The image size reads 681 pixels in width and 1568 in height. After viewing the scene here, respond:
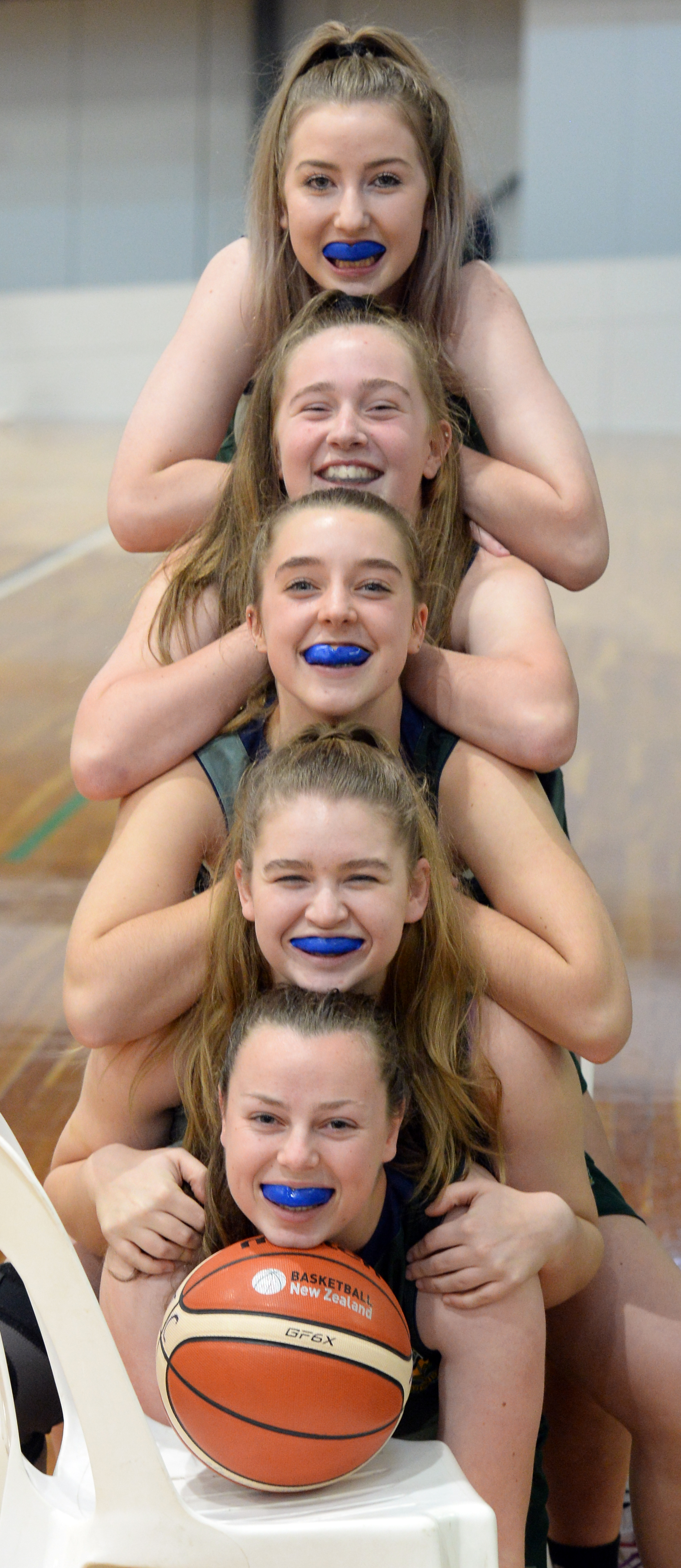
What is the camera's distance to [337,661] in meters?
1.49

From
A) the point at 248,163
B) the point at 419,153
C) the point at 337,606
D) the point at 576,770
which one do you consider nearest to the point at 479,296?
the point at 419,153

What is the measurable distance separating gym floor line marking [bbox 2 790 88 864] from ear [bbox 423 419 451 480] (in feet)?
9.35

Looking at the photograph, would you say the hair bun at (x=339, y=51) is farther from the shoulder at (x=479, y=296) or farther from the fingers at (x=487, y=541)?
the fingers at (x=487, y=541)

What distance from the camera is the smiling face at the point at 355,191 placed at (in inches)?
68.7

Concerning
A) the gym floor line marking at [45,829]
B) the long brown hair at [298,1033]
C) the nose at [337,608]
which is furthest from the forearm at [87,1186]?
the gym floor line marking at [45,829]

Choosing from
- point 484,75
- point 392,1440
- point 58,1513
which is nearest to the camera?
point 58,1513

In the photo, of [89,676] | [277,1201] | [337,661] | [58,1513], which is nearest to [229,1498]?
[58,1513]

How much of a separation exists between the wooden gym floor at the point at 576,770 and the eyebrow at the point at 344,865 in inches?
27.0

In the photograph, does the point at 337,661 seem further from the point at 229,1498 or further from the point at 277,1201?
the point at 229,1498

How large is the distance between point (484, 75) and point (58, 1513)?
980 cm

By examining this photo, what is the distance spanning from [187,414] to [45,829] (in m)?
2.84

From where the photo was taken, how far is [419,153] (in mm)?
1800

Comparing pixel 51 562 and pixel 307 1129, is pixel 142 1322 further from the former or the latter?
pixel 51 562

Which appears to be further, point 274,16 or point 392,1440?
point 274,16
